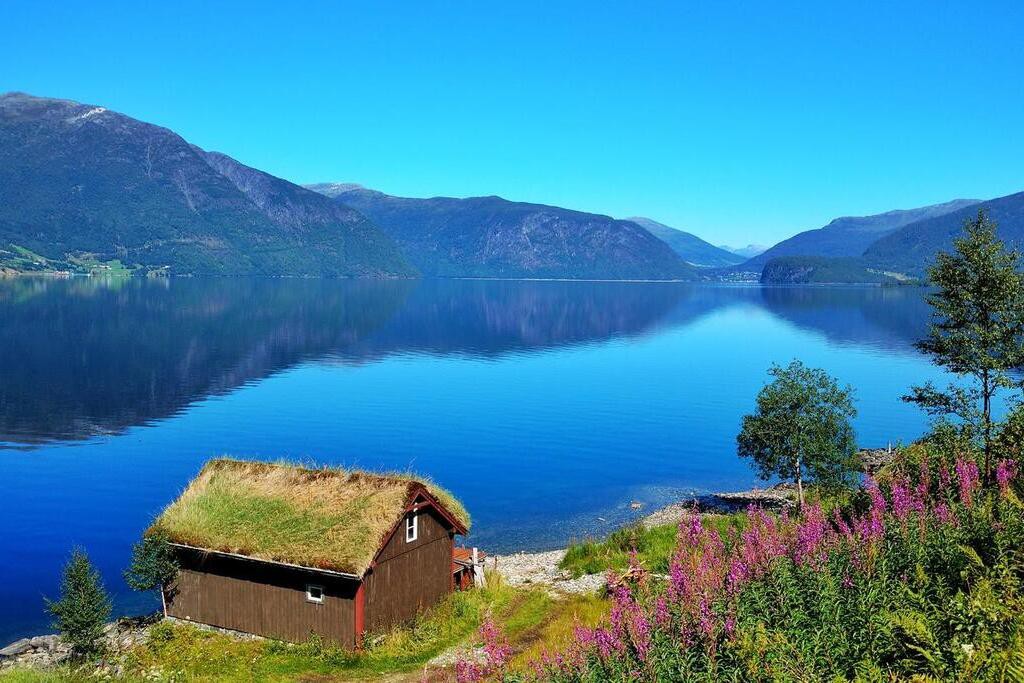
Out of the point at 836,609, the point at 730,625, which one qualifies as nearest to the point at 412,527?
the point at 836,609

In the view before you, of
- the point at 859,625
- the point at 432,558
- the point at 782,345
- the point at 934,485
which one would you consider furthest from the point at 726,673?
the point at 782,345

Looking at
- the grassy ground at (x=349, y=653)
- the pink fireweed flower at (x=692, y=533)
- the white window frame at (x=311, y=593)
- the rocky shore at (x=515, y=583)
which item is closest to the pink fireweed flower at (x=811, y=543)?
the pink fireweed flower at (x=692, y=533)

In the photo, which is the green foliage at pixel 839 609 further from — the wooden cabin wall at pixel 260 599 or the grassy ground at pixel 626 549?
the grassy ground at pixel 626 549

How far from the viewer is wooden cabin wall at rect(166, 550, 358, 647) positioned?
1193 inches

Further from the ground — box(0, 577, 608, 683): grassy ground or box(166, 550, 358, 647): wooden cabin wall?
box(166, 550, 358, 647): wooden cabin wall

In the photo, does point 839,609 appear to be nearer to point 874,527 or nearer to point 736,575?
point 736,575

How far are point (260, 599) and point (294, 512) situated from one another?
12.3 feet

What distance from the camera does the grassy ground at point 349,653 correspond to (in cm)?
2795

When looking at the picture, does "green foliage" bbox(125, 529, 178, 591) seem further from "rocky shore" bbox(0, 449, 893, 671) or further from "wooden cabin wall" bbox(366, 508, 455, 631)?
"wooden cabin wall" bbox(366, 508, 455, 631)

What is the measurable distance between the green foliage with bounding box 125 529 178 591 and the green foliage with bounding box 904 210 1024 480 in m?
35.7

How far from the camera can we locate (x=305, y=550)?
3036cm

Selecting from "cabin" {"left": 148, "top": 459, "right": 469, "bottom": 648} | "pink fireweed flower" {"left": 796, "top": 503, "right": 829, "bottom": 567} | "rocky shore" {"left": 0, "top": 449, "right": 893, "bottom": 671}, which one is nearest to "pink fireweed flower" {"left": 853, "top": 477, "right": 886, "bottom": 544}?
"pink fireweed flower" {"left": 796, "top": 503, "right": 829, "bottom": 567}

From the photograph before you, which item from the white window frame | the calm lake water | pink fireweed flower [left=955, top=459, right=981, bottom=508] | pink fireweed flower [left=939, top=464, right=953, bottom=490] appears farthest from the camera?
the calm lake water

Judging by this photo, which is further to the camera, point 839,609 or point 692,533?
point 692,533
